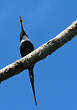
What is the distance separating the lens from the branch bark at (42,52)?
9.02ft

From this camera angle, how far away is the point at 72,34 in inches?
107

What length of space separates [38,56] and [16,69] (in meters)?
0.34

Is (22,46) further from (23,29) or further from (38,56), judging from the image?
(38,56)

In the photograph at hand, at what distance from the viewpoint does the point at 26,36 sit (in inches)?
279

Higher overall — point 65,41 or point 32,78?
point 32,78

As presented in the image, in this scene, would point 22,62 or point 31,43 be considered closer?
point 22,62

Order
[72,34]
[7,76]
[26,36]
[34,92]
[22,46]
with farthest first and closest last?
[26,36] < [22,46] < [34,92] < [7,76] < [72,34]

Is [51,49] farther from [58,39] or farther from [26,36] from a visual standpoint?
[26,36]

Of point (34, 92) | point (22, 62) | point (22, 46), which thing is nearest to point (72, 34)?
point (22, 62)

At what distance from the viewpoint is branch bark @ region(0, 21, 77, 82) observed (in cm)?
275

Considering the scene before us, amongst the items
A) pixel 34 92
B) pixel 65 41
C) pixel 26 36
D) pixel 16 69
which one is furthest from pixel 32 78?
pixel 26 36

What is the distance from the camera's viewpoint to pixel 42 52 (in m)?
2.85

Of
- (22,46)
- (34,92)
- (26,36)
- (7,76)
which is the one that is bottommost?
(7,76)

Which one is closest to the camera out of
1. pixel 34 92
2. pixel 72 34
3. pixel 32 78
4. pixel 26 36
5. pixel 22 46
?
pixel 72 34
